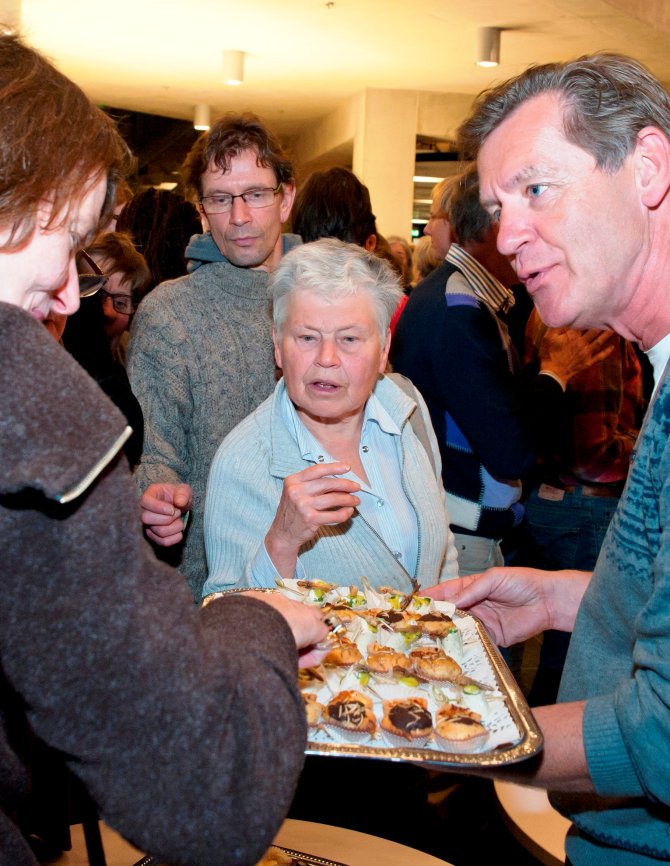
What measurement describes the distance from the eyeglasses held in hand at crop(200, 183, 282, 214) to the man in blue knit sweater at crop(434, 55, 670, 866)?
122 centimetres

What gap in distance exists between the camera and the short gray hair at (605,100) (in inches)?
54.7

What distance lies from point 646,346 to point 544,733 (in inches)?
24.8

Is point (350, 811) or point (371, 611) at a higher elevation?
point (371, 611)

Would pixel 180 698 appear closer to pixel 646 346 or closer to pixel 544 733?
pixel 544 733

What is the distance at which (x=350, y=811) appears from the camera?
2074mm

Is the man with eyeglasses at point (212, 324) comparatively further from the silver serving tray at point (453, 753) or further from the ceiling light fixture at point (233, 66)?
the ceiling light fixture at point (233, 66)

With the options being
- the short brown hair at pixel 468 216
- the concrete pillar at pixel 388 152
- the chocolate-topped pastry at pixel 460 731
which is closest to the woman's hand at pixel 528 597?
the chocolate-topped pastry at pixel 460 731

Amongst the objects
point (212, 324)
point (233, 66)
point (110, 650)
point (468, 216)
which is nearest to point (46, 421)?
point (110, 650)

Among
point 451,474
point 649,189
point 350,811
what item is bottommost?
point 350,811

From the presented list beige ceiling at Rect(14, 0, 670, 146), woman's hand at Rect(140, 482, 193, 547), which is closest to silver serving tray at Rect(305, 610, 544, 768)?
woman's hand at Rect(140, 482, 193, 547)

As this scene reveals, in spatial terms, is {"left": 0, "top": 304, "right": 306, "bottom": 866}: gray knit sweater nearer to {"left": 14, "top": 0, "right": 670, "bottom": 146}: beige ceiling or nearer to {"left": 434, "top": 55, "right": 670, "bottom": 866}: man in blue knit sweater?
{"left": 434, "top": 55, "right": 670, "bottom": 866}: man in blue knit sweater

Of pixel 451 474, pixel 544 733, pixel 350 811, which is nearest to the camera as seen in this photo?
pixel 544 733

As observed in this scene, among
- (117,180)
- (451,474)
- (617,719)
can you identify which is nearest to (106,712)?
(117,180)

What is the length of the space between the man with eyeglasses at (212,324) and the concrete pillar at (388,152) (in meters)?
7.72
